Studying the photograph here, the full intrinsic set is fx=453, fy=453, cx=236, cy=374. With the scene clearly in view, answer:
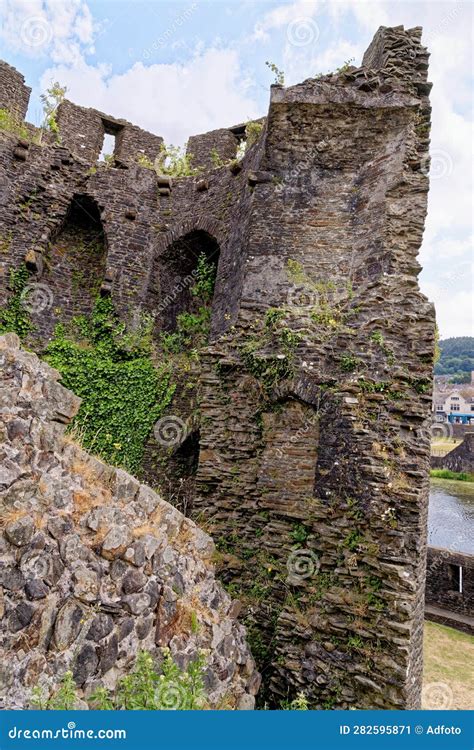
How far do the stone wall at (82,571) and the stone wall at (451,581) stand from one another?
999 cm

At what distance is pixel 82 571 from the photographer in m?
3.94

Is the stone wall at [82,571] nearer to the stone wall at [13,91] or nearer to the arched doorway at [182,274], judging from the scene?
the arched doorway at [182,274]

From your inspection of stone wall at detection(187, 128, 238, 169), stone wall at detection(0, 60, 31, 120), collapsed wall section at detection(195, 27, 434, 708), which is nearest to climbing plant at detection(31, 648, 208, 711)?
collapsed wall section at detection(195, 27, 434, 708)

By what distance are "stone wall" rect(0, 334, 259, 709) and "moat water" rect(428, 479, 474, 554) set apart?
18404 millimetres

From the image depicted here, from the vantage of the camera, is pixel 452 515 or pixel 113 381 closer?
pixel 113 381

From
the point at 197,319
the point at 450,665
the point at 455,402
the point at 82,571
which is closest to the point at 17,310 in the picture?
the point at 197,319

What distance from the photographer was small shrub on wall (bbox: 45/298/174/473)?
9.52 metres

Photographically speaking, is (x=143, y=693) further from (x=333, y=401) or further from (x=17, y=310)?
(x=17, y=310)

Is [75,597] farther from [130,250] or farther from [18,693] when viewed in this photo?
[130,250]

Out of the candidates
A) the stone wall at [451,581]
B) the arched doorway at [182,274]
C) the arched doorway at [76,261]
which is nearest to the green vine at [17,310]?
the arched doorway at [76,261]

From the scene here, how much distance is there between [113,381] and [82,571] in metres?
6.45

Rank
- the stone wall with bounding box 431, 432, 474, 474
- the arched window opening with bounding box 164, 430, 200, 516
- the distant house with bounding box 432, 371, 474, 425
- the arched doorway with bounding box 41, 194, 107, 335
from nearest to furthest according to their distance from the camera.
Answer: the arched window opening with bounding box 164, 430, 200, 516
the arched doorway with bounding box 41, 194, 107, 335
the stone wall with bounding box 431, 432, 474, 474
the distant house with bounding box 432, 371, 474, 425

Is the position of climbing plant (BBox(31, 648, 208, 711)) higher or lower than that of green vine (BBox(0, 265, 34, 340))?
lower

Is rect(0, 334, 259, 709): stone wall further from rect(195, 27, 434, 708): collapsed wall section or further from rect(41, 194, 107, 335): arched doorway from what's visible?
rect(41, 194, 107, 335): arched doorway
